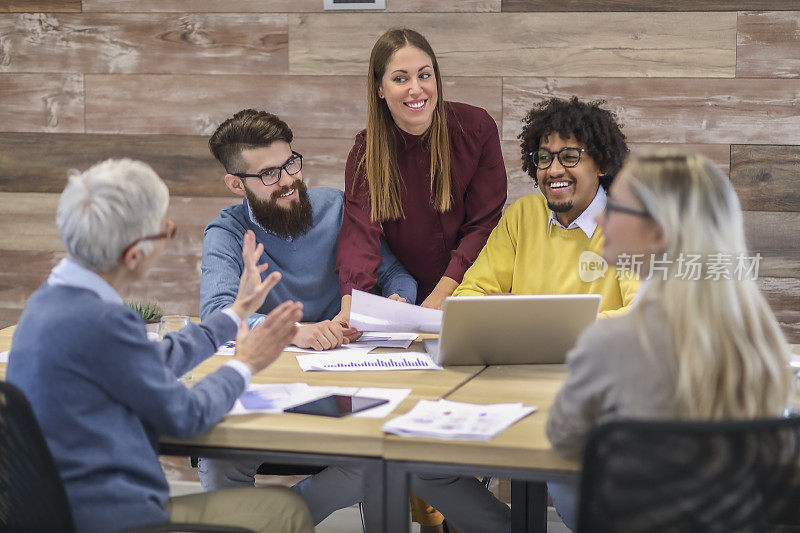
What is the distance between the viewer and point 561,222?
2795 millimetres

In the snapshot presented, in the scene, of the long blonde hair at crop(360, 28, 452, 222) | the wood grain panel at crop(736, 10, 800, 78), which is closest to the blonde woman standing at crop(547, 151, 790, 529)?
the long blonde hair at crop(360, 28, 452, 222)

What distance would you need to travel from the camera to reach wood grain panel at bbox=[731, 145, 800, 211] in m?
3.46

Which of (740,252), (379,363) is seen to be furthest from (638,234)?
(379,363)

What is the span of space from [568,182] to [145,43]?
211cm

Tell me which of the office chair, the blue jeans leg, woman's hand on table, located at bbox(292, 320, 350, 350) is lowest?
the blue jeans leg

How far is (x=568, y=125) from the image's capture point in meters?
2.76

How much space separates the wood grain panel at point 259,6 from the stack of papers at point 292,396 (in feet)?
6.78

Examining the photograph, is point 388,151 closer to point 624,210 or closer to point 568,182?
point 568,182

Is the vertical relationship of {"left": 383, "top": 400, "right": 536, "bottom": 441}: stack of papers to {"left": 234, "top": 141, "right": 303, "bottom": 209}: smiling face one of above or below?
below

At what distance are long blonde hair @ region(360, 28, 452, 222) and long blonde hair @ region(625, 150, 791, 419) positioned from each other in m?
1.46

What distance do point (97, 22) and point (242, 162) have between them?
1470 millimetres

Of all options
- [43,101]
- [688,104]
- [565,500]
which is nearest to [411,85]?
[688,104]

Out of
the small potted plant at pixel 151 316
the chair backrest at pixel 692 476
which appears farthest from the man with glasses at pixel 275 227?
the chair backrest at pixel 692 476

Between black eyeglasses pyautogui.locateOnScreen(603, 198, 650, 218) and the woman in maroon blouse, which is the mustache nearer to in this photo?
the woman in maroon blouse
